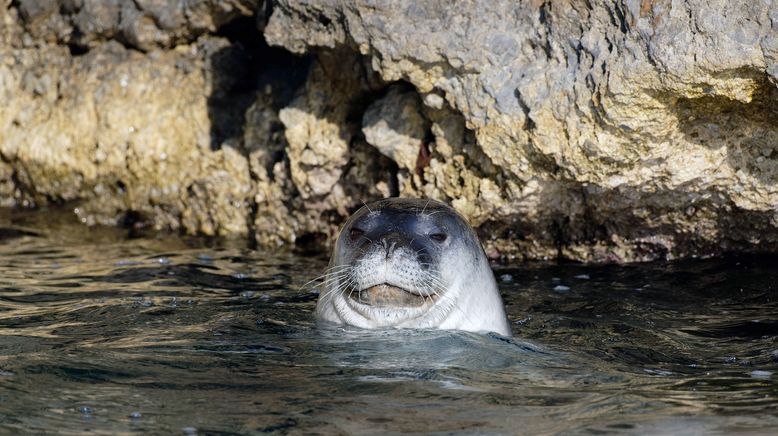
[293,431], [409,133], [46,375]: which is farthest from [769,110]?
[46,375]

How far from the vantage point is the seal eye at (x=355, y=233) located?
544 cm

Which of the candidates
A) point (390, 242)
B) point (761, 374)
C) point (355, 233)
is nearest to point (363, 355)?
point (390, 242)

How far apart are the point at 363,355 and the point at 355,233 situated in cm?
85

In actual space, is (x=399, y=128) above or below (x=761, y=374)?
above

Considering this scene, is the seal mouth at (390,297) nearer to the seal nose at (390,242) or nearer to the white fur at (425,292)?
the white fur at (425,292)

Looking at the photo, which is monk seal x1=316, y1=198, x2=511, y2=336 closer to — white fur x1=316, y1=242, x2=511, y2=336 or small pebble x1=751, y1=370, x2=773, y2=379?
white fur x1=316, y1=242, x2=511, y2=336

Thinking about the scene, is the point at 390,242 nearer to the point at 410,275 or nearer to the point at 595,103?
the point at 410,275

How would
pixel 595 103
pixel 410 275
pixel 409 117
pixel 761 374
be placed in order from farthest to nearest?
1. pixel 409 117
2. pixel 595 103
3. pixel 410 275
4. pixel 761 374

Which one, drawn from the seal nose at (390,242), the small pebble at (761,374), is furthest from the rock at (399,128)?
the small pebble at (761,374)

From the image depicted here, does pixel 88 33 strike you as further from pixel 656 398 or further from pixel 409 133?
pixel 656 398

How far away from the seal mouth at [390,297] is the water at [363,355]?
6.9 inches

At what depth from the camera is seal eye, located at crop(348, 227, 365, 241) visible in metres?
5.44

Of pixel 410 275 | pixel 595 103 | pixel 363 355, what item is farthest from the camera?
pixel 595 103

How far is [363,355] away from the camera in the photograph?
4.83m
